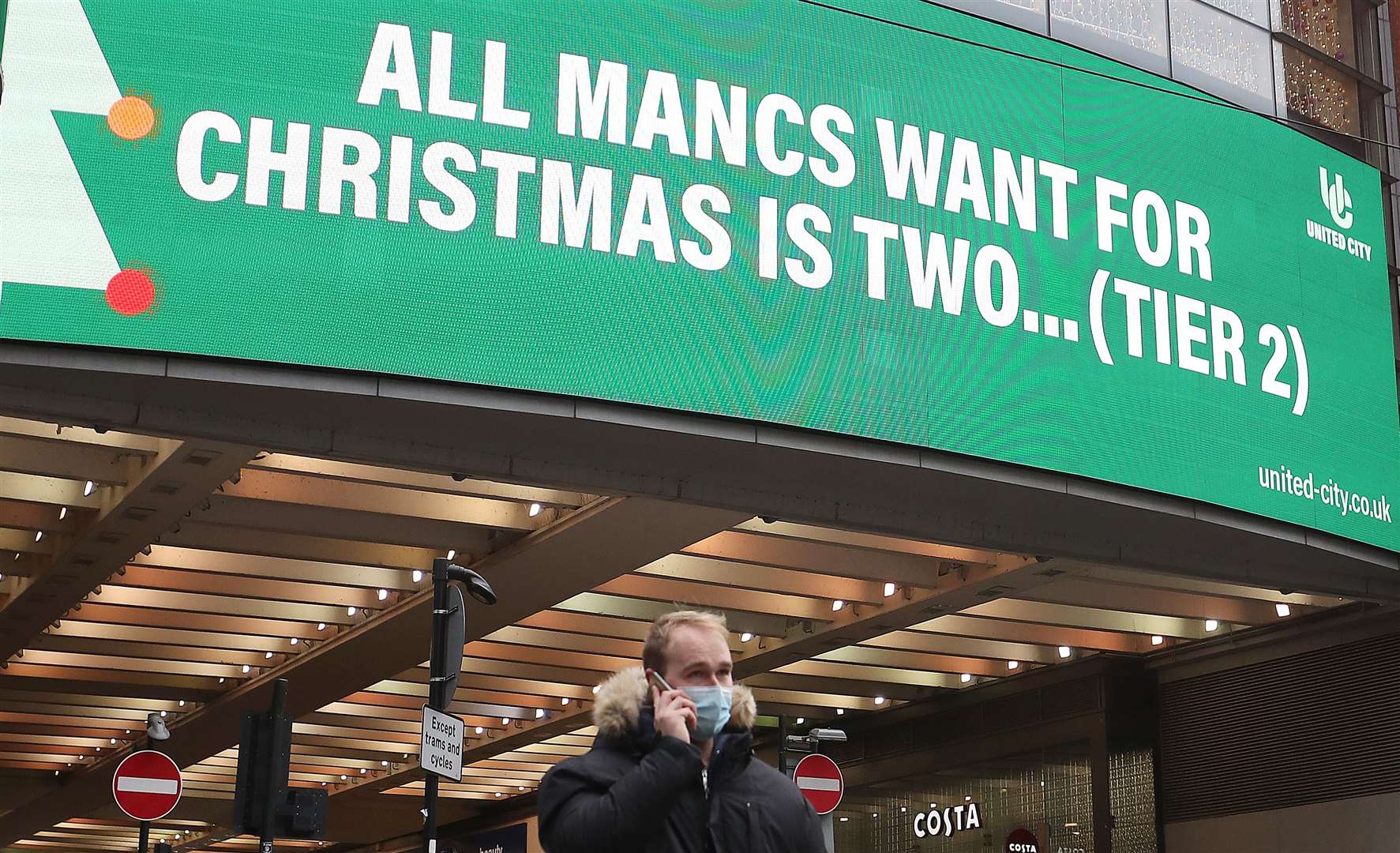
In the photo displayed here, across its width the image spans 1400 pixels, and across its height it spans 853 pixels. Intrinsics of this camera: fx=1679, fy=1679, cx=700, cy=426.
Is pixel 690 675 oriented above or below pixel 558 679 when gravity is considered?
below

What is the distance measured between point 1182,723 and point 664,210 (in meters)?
11.6

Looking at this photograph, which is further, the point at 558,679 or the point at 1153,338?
the point at 558,679

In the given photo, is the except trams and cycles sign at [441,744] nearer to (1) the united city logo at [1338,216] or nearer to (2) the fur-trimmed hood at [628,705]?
(2) the fur-trimmed hood at [628,705]

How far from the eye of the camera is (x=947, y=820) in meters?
24.2

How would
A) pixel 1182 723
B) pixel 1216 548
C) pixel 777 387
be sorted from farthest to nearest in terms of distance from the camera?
pixel 1182 723
pixel 1216 548
pixel 777 387

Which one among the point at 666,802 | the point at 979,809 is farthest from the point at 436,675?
the point at 979,809

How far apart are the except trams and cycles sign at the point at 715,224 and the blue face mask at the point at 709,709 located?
935cm

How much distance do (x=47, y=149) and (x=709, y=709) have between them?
10329mm

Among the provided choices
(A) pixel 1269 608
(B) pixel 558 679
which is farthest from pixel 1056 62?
(B) pixel 558 679

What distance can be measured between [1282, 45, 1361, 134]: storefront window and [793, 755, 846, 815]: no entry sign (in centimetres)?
938

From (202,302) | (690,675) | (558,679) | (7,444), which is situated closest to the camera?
(690,675)

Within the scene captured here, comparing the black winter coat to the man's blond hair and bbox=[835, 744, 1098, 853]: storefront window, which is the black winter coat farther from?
bbox=[835, 744, 1098, 853]: storefront window

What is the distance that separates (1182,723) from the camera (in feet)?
71.6

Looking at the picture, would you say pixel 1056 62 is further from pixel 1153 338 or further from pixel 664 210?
pixel 664 210
